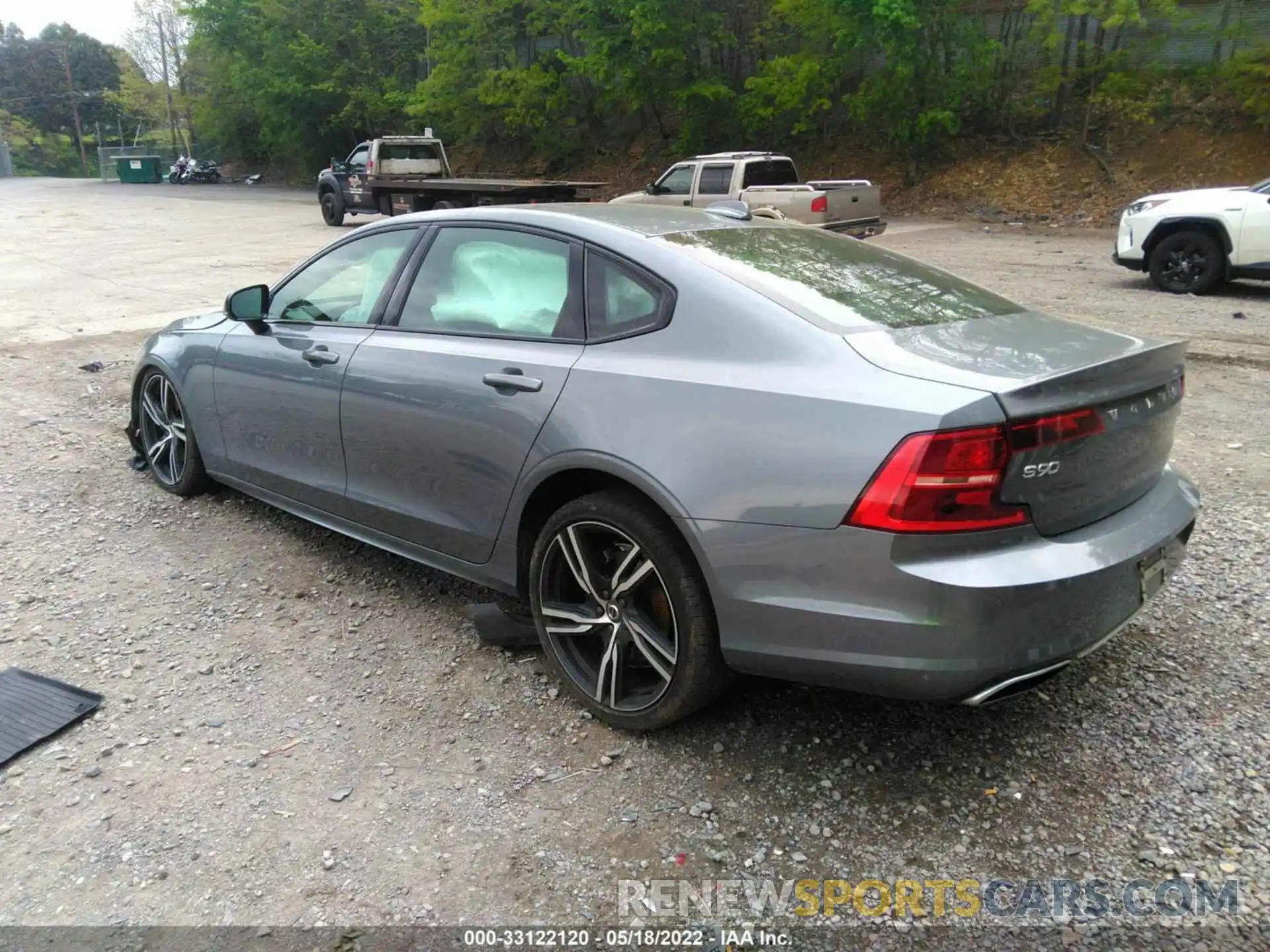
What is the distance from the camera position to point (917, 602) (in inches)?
97.0

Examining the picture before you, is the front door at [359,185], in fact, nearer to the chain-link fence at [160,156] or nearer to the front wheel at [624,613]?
the front wheel at [624,613]

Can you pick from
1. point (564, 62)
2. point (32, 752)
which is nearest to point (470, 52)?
point (564, 62)

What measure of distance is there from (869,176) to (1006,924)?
26.9 meters

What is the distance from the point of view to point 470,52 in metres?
33.4

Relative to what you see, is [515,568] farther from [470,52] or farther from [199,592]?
[470,52]

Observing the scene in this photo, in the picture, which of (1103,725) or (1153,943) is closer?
(1153,943)

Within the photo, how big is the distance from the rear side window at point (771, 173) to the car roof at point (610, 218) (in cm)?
1371

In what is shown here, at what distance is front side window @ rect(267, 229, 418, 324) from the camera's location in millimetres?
4074

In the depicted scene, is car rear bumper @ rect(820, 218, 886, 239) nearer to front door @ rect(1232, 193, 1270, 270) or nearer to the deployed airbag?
front door @ rect(1232, 193, 1270, 270)

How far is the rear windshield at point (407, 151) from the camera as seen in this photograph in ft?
76.8

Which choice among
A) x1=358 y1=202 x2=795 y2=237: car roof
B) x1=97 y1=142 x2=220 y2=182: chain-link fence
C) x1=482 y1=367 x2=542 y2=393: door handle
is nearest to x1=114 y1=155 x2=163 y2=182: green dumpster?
x1=97 y1=142 x2=220 y2=182: chain-link fence

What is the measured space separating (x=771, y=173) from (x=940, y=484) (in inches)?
645

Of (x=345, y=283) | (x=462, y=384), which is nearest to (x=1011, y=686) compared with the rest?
(x=462, y=384)

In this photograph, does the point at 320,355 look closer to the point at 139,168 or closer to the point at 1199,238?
the point at 1199,238
